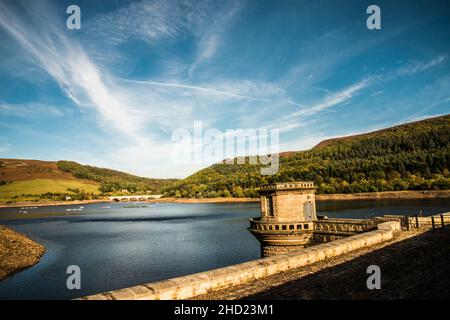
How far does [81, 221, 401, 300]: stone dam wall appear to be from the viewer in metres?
7.46

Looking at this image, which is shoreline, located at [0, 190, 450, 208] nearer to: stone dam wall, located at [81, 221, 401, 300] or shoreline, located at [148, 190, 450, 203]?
shoreline, located at [148, 190, 450, 203]

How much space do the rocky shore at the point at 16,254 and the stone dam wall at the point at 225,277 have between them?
3050 cm

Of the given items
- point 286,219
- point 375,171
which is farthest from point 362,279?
point 375,171

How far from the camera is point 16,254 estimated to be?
124 ft

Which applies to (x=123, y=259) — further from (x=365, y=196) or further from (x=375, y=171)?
(x=375, y=171)

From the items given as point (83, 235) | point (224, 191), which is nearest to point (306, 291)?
point (83, 235)

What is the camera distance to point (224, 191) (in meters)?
146

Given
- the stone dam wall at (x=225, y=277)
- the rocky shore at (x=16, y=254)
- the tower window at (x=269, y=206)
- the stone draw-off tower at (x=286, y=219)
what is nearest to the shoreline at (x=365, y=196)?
the stone draw-off tower at (x=286, y=219)

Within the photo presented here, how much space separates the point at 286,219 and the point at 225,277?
15810 millimetres

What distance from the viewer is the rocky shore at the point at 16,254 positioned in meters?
32.4

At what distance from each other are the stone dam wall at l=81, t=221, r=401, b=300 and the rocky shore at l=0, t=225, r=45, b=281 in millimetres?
30498

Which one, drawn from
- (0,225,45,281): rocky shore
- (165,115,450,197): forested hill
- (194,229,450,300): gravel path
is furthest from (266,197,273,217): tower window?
(165,115,450,197): forested hill

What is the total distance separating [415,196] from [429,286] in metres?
105

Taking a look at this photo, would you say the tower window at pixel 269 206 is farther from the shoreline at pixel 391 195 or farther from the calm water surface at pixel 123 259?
the shoreline at pixel 391 195
